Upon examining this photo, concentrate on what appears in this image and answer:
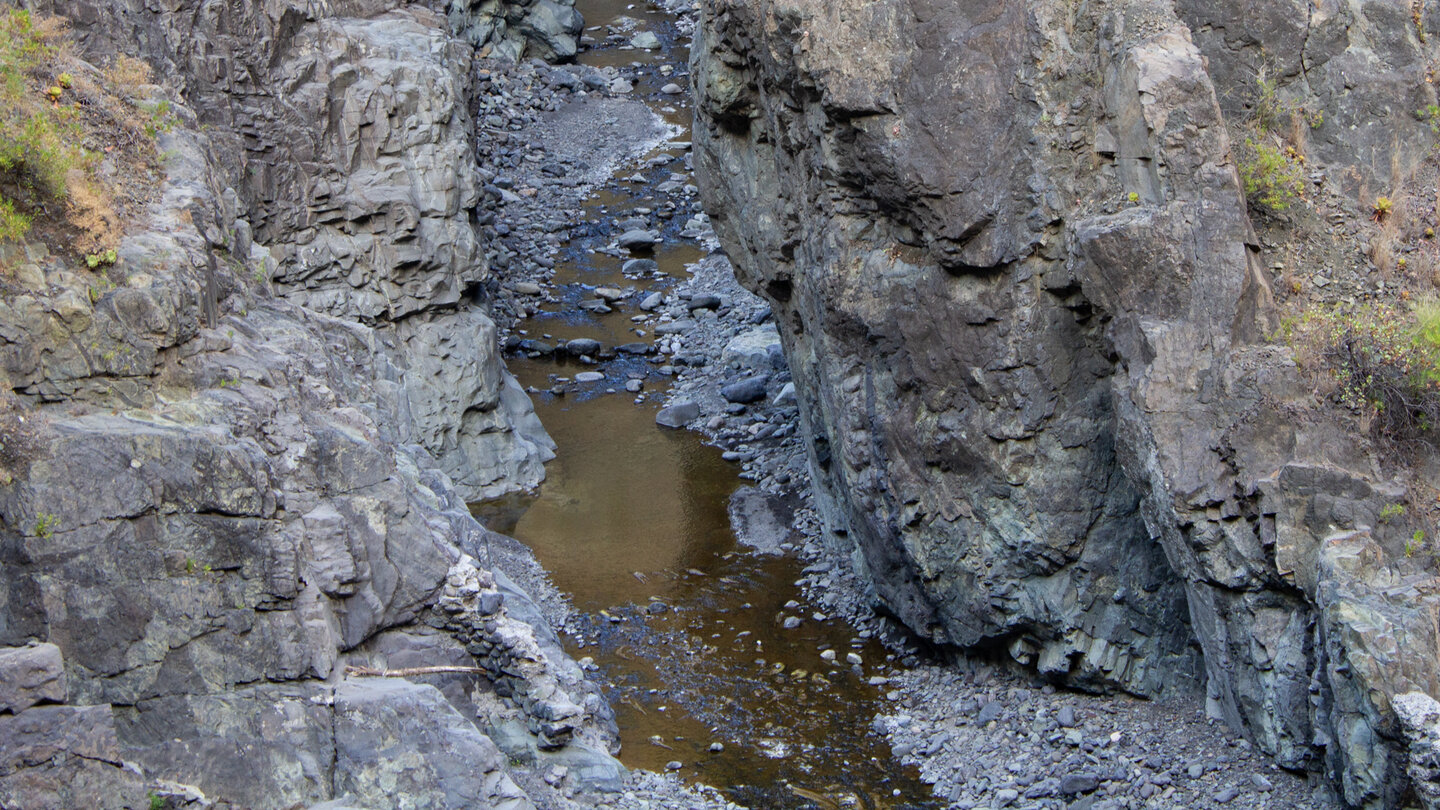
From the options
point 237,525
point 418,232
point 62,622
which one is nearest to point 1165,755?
point 237,525

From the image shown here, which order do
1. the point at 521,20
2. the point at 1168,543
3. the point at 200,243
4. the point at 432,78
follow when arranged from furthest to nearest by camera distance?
the point at 521,20, the point at 432,78, the point at 1168,543, the point at 200,243

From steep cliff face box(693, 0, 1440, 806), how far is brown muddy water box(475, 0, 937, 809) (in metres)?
2.09

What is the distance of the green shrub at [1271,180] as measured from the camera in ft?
52.1

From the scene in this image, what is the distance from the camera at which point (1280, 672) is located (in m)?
14.3

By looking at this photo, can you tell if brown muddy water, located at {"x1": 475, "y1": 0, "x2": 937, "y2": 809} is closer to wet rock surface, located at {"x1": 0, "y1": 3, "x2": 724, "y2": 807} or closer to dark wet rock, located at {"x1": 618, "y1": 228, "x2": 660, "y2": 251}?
wet rock surface, located at {"x1": 0, "y1": 3, "x2": 724, "y2": 807}

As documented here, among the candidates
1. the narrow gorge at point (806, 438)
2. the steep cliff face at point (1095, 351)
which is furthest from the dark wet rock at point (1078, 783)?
the steep cliff face at point (1095, 351)

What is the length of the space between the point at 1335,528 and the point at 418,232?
17057 millimetres

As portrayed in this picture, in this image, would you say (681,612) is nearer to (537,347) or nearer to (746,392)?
(746,392)

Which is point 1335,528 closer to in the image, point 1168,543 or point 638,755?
point 1168,543

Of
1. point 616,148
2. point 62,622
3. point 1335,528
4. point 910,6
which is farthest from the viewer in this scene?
point 616,148

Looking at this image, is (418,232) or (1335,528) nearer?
(1335,528)

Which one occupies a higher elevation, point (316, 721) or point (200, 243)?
point (200, 243)

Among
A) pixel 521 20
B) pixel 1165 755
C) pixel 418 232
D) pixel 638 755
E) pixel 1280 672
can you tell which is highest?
pixel 521 20

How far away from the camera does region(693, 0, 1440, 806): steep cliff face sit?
549 inches
